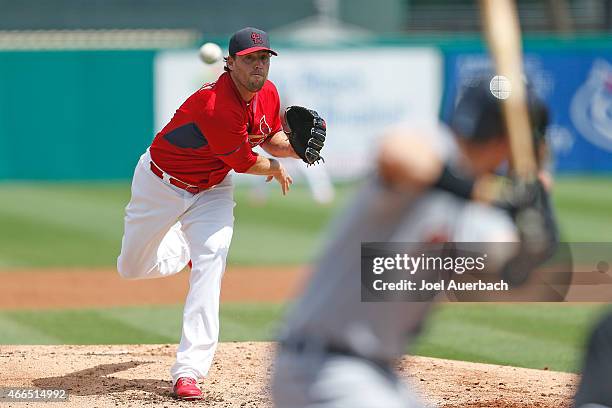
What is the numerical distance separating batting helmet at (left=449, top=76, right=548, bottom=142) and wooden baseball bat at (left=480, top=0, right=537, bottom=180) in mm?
45

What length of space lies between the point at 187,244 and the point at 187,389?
1178mm

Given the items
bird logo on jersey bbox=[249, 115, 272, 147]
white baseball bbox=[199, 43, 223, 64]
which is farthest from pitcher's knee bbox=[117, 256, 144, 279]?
white baseball bbox=[199, 43, 223, 64]

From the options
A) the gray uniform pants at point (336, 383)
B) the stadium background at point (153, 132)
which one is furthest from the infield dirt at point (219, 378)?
the gray uniform pants at point (336, 383)

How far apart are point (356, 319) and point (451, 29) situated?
92.5 feet

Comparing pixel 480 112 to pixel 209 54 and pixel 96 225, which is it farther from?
pixel 96 225

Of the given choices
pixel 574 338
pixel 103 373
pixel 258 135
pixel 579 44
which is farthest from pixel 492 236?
pixel 579 44

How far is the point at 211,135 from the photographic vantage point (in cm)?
615

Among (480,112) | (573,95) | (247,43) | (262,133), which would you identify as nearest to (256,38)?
(247,43)

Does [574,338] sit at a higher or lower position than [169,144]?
lower

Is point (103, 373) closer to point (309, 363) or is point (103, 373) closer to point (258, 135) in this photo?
point (258, 135)

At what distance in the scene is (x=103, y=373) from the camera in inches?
267

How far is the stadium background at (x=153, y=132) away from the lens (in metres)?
8.80

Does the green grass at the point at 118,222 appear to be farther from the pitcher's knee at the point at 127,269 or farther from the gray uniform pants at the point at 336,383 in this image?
the gray uniform pants at the point at 336,383

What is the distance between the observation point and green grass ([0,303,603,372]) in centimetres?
775
